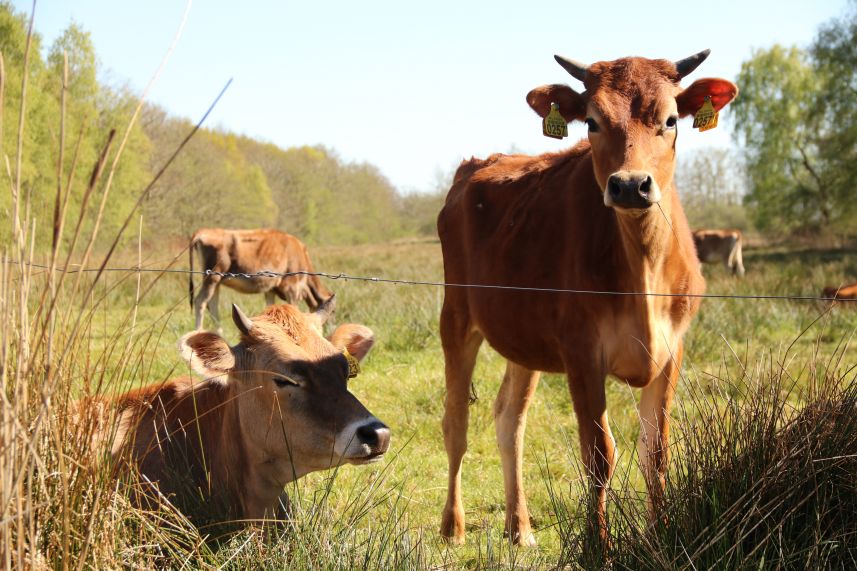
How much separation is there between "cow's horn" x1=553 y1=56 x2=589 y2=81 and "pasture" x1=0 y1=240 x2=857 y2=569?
172 cm

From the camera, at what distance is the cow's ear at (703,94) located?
14.8 feet

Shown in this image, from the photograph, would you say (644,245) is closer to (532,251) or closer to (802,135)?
(532,251)

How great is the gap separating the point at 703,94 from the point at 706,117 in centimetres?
14

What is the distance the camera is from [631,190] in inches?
150

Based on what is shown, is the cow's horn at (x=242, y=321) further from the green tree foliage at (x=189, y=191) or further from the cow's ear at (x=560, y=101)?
the green tree foliage at (x=189, y=191)

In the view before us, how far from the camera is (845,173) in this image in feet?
102

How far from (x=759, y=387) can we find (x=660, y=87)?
68.0 inches

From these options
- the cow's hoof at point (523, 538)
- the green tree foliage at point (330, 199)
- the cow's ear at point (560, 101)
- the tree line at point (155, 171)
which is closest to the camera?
the cow's ear at point (560, 101)

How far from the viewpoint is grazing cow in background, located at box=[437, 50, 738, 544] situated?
13.7ft

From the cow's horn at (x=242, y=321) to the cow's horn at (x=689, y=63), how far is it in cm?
266

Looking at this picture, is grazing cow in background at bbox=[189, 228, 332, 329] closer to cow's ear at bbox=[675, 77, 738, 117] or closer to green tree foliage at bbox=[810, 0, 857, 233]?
cow's ear at bbox=[675, 77, 738, 117]

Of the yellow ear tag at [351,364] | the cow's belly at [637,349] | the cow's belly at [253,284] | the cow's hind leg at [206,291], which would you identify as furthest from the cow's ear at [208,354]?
the cow's belly at [253,284]

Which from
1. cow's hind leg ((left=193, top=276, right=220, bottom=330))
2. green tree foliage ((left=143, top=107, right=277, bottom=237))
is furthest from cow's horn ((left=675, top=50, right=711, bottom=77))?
green tree foliage ((left=143, top=107, right=277, bottom=237))

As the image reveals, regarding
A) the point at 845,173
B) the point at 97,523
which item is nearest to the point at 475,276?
the point at 97,523
